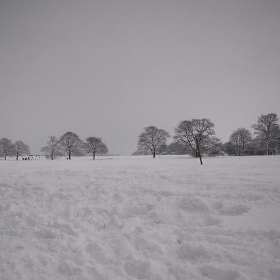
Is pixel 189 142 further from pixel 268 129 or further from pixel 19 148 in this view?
pixel 19 148

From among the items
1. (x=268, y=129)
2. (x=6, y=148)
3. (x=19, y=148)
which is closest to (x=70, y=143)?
(x=19, y=148)

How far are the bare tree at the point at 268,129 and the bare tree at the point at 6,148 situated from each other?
7340 cm

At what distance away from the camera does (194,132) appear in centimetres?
4347

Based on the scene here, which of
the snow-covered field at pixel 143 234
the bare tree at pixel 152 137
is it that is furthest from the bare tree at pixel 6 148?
the snow-covered field at pixel 143 234

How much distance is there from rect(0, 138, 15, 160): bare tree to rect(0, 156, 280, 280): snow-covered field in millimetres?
66813

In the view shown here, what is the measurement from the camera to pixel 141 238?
4.69m

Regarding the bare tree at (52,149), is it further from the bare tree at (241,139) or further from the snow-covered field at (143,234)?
the bare tree at (241,139)

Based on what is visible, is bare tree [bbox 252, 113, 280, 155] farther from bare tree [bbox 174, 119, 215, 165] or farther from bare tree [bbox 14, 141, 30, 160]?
bare tree [bbox 14, 141, 30, 160]

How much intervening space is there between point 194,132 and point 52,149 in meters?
43.0

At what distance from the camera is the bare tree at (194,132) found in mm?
41844

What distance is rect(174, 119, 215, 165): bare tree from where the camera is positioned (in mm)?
41844

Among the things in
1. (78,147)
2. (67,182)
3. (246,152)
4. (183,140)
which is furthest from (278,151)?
(67,182)

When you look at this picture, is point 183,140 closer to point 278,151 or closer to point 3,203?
point 278,151

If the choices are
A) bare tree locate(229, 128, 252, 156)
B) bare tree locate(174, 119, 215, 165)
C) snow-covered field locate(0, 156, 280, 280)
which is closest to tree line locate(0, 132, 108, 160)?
bare tree locate(174, 119, 215, 165)
